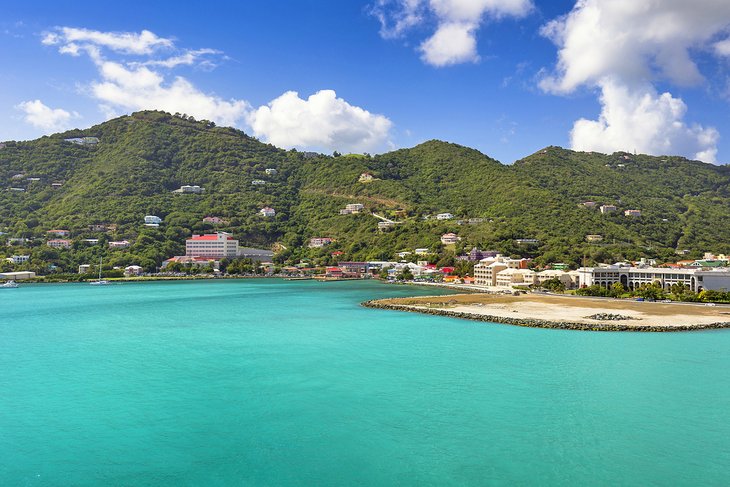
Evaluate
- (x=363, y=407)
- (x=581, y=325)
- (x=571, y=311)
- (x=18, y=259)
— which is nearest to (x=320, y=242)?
(x=18, y=259)

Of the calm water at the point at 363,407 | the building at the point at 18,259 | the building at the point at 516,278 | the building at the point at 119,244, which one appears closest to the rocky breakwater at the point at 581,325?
the calm water at the point at 363,407

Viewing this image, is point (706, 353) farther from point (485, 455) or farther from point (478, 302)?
point (478, 302)

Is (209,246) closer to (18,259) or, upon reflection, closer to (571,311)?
(18,259)

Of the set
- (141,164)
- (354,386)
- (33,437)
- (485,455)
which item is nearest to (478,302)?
(354,386)

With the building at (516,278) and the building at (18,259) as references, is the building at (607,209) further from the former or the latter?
the building at (18,259)

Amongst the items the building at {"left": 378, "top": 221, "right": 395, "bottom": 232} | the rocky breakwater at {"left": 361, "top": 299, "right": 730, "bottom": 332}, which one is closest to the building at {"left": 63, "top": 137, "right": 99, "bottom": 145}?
the building at {"left": 378, "top": 221, "right": 395, "bottom": 232}

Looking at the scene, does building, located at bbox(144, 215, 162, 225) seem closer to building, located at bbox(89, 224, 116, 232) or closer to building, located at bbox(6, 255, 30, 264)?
building, located at bbox(89, 224, 116, 232)
